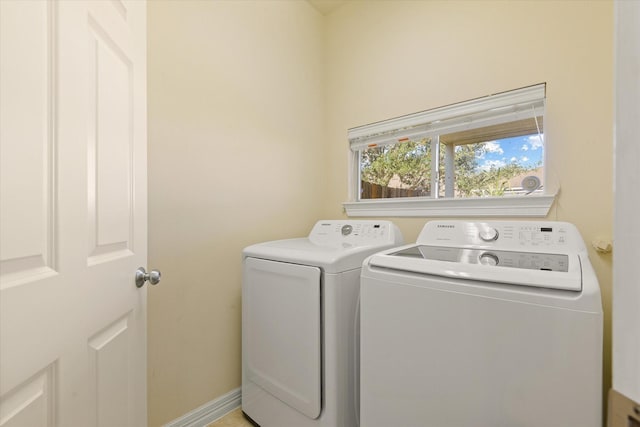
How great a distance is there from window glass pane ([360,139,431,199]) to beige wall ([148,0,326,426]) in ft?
1.89

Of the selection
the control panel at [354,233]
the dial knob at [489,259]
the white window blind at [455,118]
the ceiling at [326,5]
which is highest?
the ceiling at [326,5]

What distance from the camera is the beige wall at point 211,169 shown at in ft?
4.67

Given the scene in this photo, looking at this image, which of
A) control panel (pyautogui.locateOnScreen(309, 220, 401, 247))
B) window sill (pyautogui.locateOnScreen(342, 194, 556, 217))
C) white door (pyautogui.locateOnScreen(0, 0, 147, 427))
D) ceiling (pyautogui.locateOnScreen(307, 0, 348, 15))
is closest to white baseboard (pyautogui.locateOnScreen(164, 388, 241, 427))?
white door (pyautogui.locateOnScreen(0, 0, 147, 427))

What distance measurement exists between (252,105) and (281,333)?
143 cm

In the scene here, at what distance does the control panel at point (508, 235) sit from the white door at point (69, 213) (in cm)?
141

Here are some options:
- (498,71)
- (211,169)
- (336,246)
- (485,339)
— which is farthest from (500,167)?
(211,169)

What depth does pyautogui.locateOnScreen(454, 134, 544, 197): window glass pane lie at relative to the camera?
1562 millimetres

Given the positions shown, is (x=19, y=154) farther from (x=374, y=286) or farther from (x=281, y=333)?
(x=281, y=333)

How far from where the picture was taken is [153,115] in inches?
54.9

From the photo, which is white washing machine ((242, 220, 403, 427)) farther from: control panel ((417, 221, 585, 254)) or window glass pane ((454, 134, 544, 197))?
window glass pane ((454, 134, 544, 197))

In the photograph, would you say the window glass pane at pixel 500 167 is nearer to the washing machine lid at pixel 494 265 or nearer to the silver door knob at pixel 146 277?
the washing machine lid at pixel 494 265

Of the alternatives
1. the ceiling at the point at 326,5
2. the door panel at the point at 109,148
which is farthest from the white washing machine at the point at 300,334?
the ceiling at the point at 326,5

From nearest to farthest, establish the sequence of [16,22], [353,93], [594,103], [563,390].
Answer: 1. [16,22]
2. [563,390]
3. [594,103]
4. [353,93]

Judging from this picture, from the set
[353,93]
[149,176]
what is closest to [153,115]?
[149,176]
